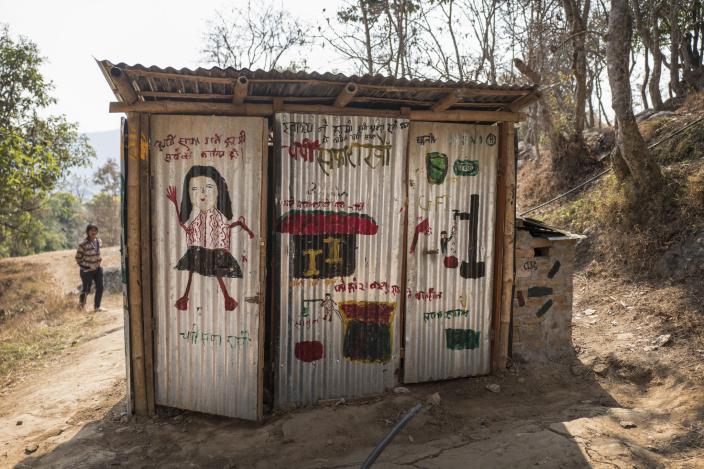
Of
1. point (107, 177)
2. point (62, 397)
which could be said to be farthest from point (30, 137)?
point (107, 177)

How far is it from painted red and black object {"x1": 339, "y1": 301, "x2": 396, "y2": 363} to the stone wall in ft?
5.01

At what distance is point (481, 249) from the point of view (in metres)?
5.16

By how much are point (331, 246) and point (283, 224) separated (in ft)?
1.62

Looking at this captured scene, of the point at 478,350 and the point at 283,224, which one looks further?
the point at 478,350

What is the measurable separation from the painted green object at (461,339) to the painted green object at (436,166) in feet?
5.09

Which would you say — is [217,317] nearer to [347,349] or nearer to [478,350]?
[347,349]

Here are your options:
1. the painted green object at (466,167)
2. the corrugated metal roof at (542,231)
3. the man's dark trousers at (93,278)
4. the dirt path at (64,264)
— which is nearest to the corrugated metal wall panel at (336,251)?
the painted green object at (466,167)

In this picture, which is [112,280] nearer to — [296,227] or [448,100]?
[296,227]

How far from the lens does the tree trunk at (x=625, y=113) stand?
742 centimetres

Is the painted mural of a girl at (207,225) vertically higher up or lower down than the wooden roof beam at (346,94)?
lower down

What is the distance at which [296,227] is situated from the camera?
4621 mm

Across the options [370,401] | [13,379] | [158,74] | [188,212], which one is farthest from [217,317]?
[13,379]

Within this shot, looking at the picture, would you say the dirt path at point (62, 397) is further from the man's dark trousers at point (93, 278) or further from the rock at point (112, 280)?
the rock at point (112, 280)

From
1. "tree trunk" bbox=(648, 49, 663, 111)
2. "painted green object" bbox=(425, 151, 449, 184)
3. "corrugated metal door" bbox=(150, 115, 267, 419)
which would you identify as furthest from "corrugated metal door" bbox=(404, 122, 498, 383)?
"tree trunk" bbox=(648, 49, 663, 111)
